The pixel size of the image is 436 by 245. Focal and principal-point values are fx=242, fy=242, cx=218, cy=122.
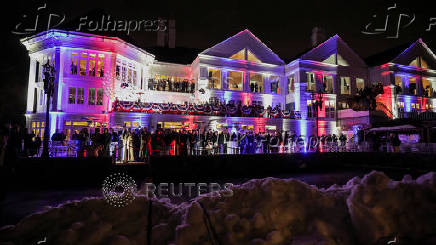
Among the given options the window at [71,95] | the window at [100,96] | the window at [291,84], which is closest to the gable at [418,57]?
the window at [291,84]

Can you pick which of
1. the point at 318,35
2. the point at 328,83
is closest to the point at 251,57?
the point at 328,83

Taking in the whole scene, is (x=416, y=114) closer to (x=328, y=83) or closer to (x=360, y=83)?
(x=360, y=83)

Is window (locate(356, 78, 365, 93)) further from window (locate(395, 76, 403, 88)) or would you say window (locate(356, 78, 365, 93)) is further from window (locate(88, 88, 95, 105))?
window (locate(88, 88, 95, 105))

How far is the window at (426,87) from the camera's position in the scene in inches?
1346

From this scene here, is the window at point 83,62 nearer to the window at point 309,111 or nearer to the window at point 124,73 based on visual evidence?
the window at point 124,73

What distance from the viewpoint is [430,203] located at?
290 centimetres

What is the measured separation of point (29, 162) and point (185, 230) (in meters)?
10.6

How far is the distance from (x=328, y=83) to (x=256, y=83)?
31.1 ft

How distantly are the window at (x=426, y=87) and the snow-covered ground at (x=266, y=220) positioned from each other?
135ft

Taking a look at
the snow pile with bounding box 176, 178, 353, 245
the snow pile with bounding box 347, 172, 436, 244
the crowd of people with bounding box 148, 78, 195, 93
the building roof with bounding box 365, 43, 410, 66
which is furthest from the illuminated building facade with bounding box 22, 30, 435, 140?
the snow pile with bounding box 347, 172, 436, 244

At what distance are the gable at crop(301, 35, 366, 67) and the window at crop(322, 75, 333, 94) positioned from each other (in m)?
2.04

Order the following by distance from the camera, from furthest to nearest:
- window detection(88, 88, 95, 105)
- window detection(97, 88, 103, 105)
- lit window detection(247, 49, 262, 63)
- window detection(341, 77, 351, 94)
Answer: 1. window detection(341, 77, 351, 94)
2. lit window detection(247, 49, 262, 63)
3. window detection(97, 88, 103, 105)
4. window detection(88, 88, 95, 105)

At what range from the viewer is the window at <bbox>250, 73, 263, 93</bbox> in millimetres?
30453

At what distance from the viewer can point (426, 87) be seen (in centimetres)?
3525
